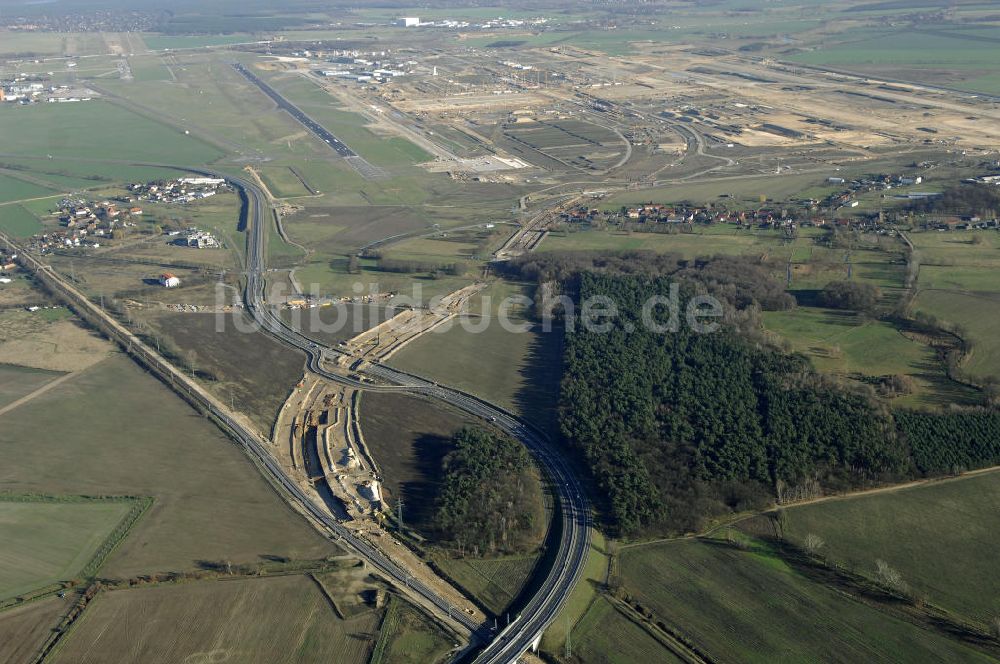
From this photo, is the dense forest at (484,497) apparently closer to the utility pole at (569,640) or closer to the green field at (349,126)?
the utility pole at (569,640)

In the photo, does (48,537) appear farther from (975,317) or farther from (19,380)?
(975,317)

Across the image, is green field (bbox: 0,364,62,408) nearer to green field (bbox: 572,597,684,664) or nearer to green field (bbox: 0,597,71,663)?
green field (bbox: 0,597,71,663)

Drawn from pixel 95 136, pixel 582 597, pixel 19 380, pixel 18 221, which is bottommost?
pixel 18 221

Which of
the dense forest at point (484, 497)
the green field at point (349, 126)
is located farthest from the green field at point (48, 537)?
the green field at point (349, 126)

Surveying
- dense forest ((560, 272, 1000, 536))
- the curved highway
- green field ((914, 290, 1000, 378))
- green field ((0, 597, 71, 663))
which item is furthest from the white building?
green field ((914, 290, 1000, 378))

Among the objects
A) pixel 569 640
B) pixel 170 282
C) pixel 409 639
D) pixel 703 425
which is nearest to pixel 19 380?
pixel 170 282
